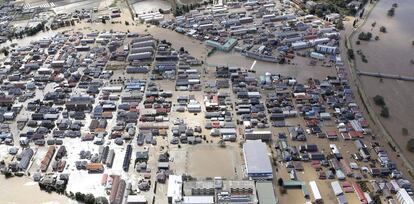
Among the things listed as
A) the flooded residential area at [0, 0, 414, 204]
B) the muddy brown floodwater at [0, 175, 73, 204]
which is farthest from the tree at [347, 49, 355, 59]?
the muddy brown floodwater at [0, 175, 73, 204]

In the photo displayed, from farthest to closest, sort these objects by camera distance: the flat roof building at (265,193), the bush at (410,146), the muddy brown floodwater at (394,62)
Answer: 1. the muddy brown floodwater at (394,62)
2. the bush at (410,146)
3. the flat roof building at (265,193)

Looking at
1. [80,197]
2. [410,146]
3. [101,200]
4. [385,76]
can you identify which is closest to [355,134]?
[410,146]

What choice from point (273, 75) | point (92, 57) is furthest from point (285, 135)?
point (92, 57)

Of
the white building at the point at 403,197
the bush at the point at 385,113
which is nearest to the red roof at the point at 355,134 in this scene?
the bush at the point at 385,113

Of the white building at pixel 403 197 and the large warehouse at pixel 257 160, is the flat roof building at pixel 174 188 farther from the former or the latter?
the white building at pixel 403 197

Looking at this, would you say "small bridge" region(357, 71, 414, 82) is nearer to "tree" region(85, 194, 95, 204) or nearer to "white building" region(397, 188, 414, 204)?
"white building" region(397, 188, 414, 204)

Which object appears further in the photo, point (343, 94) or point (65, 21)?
point (65, 21)

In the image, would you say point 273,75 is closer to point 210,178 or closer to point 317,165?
point 317,165

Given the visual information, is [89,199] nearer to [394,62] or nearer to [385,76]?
[385,76]
